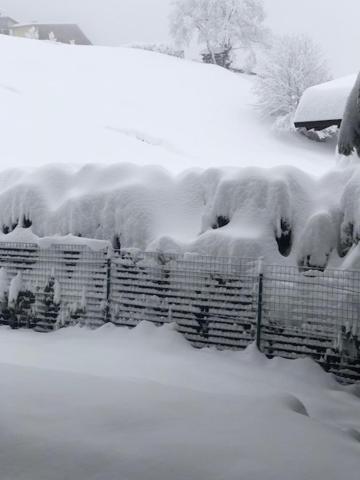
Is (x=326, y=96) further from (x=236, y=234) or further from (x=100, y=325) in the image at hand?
(x=100, y=325)

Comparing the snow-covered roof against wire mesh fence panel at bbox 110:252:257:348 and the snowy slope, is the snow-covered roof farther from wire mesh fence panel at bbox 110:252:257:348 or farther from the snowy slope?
the snowy slope

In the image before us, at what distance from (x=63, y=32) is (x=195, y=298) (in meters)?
58.6

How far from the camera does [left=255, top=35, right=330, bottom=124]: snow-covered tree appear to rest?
1364 inches

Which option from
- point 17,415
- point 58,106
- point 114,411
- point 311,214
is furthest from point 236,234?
point 58,106

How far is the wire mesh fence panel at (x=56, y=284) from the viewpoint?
7.48 meters

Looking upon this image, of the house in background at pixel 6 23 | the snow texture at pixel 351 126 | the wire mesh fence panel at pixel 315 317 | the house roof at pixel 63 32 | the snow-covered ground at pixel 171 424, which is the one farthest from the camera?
the house in background at pixel 6 23

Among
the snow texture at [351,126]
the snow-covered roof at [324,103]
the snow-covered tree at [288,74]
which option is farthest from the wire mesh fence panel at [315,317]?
the snow-covered tree at [288,74]

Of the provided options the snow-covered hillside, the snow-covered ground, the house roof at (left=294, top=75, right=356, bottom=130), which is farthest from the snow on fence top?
the house roof at (left=294, top=75, right=356, bottom=130)

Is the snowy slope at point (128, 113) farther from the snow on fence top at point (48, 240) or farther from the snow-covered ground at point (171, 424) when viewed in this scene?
the snow-covered ground at point (171, 424)

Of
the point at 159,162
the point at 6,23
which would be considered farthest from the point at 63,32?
the point at 159,162

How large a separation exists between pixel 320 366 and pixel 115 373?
2.15 metres

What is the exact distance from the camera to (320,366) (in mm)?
5988

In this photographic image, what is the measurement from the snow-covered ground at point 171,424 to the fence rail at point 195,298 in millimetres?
483

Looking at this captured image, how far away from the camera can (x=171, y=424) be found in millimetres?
3514
